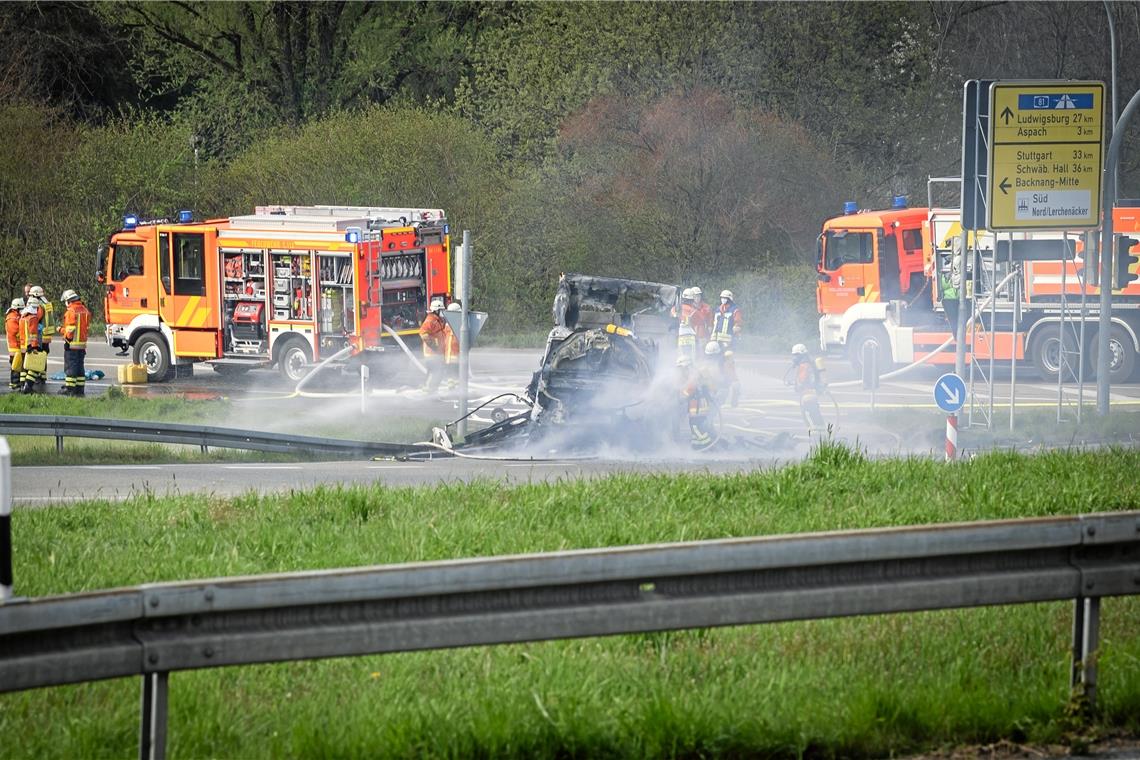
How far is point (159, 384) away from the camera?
27.3 metres

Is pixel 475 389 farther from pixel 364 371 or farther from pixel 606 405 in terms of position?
pixel 606 405

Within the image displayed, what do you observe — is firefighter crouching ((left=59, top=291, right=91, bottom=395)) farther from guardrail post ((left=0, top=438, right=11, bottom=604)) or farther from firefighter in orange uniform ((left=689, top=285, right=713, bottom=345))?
guardrail post ((left=0, top=438, right=11, bottom=604))

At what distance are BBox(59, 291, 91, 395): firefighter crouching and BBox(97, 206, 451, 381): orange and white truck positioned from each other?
99.0 inches

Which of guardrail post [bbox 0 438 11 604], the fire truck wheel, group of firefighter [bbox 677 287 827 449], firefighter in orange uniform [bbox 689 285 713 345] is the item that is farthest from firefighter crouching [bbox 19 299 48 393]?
guardrail post [bbox 0 438 11 604]

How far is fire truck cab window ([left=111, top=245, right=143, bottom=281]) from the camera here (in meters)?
27.3

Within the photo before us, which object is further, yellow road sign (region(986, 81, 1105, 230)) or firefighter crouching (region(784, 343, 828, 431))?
firefighter crouching (region(784, 343, 828, 431))

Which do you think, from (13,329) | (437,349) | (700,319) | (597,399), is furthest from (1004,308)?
(13,329)

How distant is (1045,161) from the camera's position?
59.3ft

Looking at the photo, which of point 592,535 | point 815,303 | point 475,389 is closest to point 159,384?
point 475,389

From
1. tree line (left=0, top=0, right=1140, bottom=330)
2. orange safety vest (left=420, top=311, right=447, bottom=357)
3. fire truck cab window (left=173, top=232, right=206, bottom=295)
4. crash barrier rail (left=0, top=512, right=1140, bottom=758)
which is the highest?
tree line (left=0, top=0, right=1140, bottom=330)

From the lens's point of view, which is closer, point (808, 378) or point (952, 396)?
point (952, 396)

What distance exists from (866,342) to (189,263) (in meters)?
12.2

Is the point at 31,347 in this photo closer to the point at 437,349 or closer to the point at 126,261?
the point at 126,261

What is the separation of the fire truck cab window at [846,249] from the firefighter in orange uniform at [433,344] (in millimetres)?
8911
